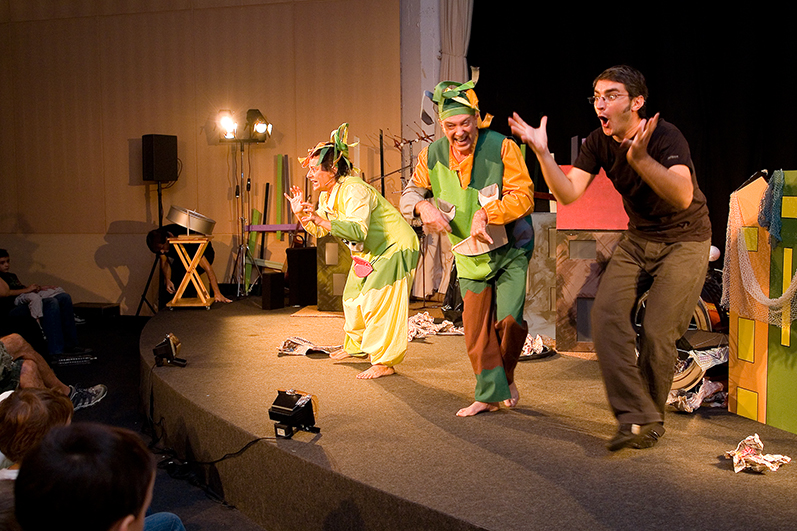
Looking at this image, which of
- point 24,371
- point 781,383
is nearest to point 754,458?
point 781,383

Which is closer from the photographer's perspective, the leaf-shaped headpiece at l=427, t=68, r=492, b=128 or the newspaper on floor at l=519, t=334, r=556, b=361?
the leaf-shaped headpiece at l=427, t=68, r=492, b=128

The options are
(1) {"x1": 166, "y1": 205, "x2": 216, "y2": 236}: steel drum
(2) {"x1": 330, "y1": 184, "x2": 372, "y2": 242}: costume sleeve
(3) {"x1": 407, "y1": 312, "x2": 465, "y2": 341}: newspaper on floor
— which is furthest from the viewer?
(1) {"x1": 166, "y1": 205, "x2": 216, "y2": 236}: steel drum

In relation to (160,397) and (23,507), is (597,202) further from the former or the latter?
(23,507)

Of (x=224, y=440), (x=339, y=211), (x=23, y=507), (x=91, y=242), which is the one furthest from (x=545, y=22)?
(x=23, y=507)

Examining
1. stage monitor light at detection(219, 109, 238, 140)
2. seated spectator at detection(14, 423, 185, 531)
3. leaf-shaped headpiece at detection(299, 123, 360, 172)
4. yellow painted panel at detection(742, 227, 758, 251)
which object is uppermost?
stage monitor light at detection(219, 109, 238, 140)

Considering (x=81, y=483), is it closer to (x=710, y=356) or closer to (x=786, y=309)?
(x=786, y=309)

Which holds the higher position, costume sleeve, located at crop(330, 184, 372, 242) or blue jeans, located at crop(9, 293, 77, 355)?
Result: costume sleeve, located at crop(330, 184, 372, 242)

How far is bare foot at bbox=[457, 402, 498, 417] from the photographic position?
3.22 metres

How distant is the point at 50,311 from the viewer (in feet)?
19.6

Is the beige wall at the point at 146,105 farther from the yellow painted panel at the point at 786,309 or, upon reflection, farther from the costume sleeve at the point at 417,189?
the yellow painted panel at the point at 786,309

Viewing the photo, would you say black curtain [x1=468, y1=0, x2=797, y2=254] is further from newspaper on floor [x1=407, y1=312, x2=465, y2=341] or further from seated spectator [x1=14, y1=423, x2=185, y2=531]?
seated spectator [x1=14, y1=423, x2=185, y2=531]

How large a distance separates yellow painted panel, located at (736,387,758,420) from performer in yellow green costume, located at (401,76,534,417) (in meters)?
1.00

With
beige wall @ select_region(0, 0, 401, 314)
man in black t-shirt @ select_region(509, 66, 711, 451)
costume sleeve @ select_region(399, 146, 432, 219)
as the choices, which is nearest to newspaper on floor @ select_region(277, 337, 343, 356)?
costume sleeve @ select_region(399, 146, 432, 219)

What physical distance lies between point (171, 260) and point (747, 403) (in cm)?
614
